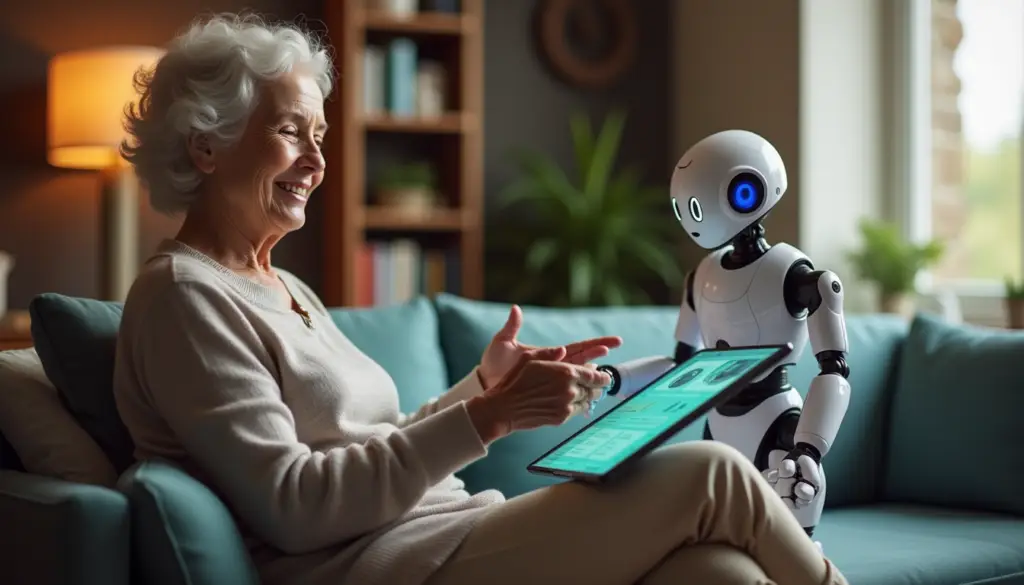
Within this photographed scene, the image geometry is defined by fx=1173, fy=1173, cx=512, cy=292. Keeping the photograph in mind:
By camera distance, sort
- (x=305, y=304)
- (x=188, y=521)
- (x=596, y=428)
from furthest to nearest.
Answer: (x=305, y=304) → (x=596, y=428) → (x=188, y=521)

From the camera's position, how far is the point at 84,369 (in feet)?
5.45

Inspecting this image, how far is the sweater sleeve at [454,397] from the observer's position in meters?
1.82

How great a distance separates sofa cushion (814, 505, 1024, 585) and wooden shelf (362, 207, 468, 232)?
192 cm

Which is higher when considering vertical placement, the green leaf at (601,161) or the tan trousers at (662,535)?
the green leaf at (601,161)

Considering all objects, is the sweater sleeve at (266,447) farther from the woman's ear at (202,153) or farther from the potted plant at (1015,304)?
the potted plant at (1015,304)

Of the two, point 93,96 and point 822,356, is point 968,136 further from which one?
point 93,96

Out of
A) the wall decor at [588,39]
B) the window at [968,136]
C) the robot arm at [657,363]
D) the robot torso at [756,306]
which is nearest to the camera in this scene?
the robot torso at [756,306]

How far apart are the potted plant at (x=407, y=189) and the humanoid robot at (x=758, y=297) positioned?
2.24 m

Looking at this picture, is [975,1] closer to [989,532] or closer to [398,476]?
[989,532]

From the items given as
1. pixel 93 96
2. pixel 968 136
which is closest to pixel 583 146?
pixel 968 136

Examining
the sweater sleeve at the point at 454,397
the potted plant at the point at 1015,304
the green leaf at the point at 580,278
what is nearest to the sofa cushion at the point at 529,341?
the sweater sleeve at the point at 454,397

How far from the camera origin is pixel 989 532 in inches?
83.7

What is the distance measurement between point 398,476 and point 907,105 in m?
3.11

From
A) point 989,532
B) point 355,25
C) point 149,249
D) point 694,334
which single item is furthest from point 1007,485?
point 149,249
